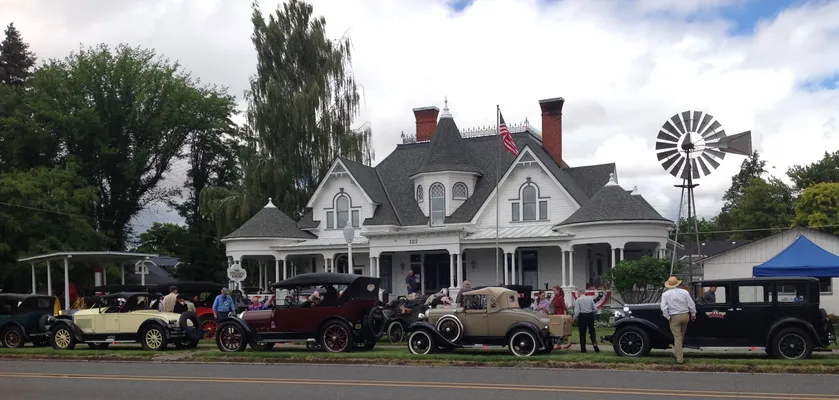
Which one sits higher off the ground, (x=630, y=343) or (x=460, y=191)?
(x=460, y=191)

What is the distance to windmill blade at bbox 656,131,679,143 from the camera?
26.3m

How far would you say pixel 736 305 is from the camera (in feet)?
56.5

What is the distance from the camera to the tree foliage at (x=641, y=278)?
1177 inches

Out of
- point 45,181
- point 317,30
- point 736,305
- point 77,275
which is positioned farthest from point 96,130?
point 736,305

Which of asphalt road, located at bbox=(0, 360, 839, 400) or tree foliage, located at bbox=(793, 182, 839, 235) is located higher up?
tree foliage, located at bbox=(793, 182, 839, 235)

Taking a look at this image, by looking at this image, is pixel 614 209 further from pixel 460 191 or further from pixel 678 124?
pixel 460 191

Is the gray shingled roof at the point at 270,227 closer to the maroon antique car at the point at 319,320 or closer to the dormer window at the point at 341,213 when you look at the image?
the dormer window at the point at 341,213

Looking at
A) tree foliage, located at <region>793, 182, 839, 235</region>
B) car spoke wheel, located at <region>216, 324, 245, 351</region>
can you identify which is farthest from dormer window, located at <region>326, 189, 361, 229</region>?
tree foliage, located at <region>793, 182, 839, 235</region>

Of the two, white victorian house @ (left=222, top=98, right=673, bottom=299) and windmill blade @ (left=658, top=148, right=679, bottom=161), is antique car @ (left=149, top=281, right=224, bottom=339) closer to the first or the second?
white victorian house @ (left=222, top=98, right=673, bottom=299)

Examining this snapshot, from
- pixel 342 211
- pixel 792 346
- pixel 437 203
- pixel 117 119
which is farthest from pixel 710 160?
pixel 117 119

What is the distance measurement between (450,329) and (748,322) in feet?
21.1

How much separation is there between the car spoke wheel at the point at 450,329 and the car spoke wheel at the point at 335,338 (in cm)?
249

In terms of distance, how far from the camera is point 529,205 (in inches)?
1526

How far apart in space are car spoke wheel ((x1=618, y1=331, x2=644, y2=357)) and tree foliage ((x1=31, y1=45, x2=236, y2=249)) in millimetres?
42340
